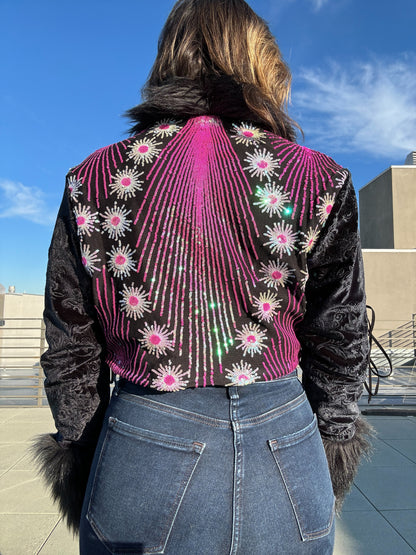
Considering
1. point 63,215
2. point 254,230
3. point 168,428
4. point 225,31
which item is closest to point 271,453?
point 168,428

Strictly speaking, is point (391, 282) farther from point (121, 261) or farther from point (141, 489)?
point (141, 489)

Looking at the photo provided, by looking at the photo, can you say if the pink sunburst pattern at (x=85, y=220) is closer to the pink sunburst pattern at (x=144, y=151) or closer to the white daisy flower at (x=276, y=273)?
the pink sunburst pattern at (x=144, y=151)

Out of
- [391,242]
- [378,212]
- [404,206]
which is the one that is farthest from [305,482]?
[378,212]

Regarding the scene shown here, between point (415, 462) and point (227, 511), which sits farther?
point (415, 462)

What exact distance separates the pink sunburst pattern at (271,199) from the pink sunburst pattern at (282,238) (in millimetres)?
33

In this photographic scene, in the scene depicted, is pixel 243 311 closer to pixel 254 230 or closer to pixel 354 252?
pixel 254 230

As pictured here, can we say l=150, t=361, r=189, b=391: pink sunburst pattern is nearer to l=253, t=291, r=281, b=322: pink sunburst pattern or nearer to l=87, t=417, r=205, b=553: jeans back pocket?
l=87, t=417, r=205, b=553: jeans back pocket

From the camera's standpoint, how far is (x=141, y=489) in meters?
0.86

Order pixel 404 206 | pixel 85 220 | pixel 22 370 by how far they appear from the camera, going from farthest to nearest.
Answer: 1. pixel 404 206
2. pixel 22 370
3. pixel 85 220

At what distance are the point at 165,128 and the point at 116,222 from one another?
0.88 feet

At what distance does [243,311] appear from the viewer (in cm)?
97

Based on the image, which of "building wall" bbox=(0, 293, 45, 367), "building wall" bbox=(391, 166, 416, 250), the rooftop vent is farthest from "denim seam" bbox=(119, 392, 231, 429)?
the rooftop vent

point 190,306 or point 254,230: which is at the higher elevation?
point 254,230

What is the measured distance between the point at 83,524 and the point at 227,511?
32 centimetres
